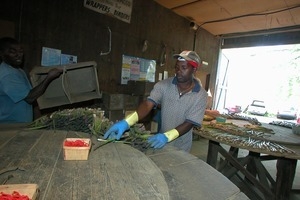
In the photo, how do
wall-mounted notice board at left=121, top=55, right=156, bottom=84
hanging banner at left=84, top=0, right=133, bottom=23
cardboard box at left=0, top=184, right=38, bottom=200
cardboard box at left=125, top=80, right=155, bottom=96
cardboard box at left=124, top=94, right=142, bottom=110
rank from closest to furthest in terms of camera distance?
cardboard box at left=0, top=184, right=38, bottom=200
hanging banner at left=84, top=0, right=133, bottom=23
cardboard box at left=124, top=94, right=142, bottom=110
cardboard box at left=125, top=80, right=155, bottom=96
wall-mounted notice board at left=121, top=55, right=156, bottom=84

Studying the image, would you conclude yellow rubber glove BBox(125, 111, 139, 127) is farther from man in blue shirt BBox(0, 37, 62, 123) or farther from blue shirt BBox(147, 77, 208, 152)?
man in blue shirt BBox(0, 37, 62, 123)

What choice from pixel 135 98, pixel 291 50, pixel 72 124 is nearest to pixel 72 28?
pixel 135 98

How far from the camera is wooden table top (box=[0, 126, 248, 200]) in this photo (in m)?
0.83

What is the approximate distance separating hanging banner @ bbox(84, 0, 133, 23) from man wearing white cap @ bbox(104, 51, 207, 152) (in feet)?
6.34

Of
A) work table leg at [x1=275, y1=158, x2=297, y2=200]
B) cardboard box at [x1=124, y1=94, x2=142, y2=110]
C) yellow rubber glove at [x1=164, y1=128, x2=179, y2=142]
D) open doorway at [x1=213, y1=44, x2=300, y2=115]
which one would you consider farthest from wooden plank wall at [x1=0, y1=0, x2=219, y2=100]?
open doorway at [x1=213, y1=44, x2=300, y2=115]

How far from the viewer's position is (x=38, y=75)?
2.33m

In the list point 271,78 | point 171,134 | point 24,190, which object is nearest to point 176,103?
point 171,134

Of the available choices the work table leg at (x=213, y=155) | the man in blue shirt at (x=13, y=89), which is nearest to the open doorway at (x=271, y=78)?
the work table leg at (x=213, y=155)

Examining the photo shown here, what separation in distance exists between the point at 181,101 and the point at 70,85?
1.34 m

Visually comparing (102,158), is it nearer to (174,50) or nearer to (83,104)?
(83,104)

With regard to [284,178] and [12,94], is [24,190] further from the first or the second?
[284,178]

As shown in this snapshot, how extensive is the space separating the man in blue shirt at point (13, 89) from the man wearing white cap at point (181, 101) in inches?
40.3

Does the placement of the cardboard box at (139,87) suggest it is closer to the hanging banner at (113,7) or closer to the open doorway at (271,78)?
the hanging banner at (113,7)

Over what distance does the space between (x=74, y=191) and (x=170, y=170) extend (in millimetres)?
612
